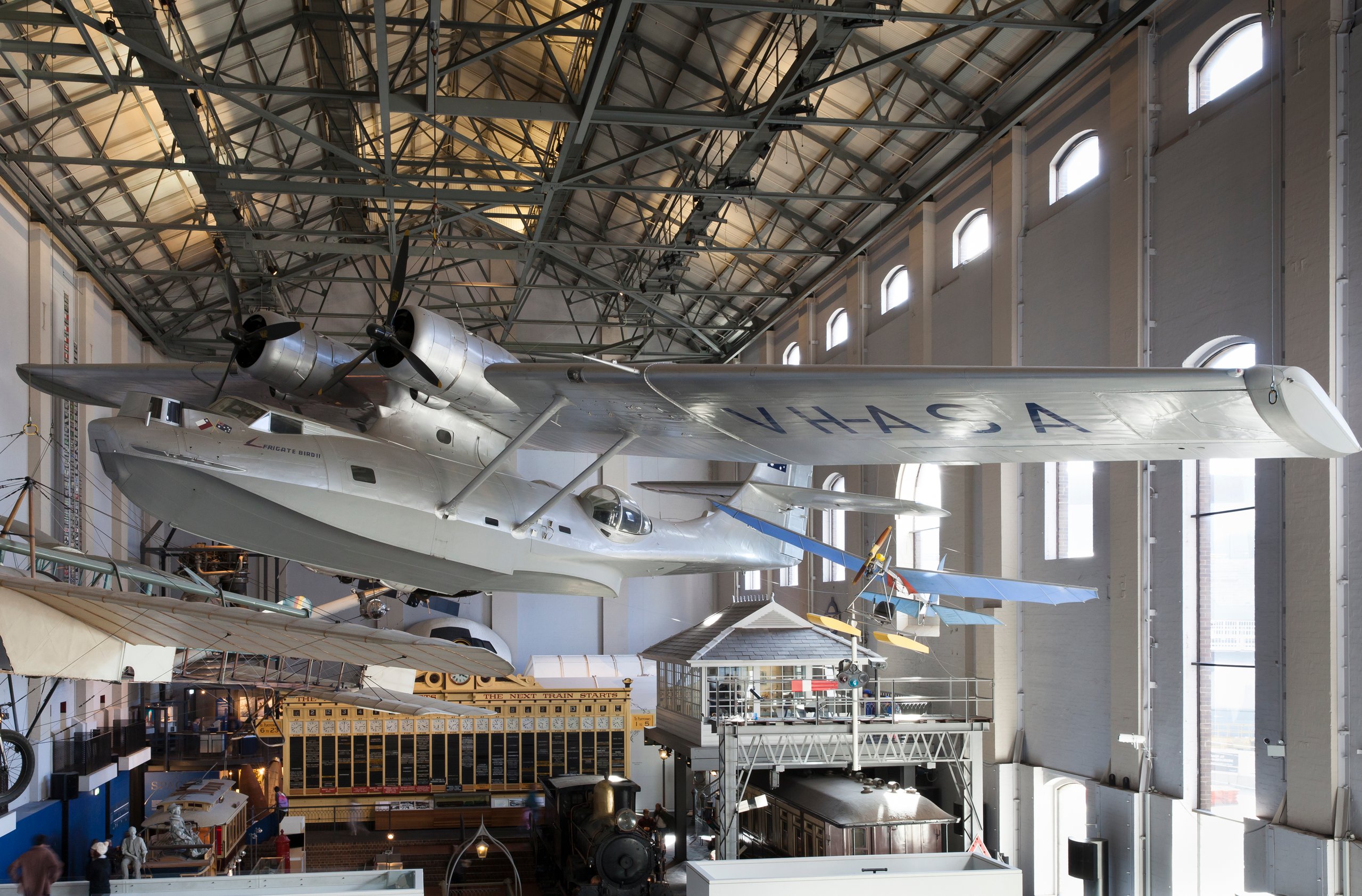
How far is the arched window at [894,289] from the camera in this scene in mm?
23000

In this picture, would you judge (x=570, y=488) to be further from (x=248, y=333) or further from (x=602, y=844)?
(x=602, y=844)

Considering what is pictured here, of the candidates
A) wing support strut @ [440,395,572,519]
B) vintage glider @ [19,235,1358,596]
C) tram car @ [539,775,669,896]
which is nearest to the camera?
vintage glider @ [19,235,1358,596]

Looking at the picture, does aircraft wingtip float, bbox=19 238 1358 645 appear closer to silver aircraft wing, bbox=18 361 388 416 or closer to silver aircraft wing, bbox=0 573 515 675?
silver aircraft wing, bbox=18 361 388 416

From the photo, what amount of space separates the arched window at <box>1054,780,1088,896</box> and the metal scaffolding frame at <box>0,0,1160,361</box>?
458 inches

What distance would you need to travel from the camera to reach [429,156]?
28.5 metres

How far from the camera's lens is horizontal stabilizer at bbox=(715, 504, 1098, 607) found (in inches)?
527

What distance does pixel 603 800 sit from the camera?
17.7 metres

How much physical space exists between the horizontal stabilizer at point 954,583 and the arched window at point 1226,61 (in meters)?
6.96

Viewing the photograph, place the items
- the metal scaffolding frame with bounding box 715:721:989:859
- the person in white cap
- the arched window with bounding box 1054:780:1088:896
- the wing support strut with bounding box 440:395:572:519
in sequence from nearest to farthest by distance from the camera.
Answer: the person in white cap
the wing support strut with bounding box 440:395:572:519
the arched window with bounding box 1054:780:1088:896
the metal scaffolding frame with bounding box 715:721:989:859

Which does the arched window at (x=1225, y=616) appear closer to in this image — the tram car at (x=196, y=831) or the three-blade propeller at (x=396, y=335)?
the three-blade propeller at (x=396, y=335)

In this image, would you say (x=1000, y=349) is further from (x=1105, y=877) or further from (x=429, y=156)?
(x=429, y=156)

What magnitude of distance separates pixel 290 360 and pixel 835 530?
57.3 feet

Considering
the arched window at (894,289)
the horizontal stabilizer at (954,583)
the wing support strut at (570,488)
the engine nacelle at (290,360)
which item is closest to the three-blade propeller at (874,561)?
the horizontal stabilizer at (954,583)

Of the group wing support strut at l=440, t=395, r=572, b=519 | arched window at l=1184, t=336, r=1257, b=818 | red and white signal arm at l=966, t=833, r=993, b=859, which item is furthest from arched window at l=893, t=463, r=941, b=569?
wing support strut at l=440, t=395, r=572, b=519
